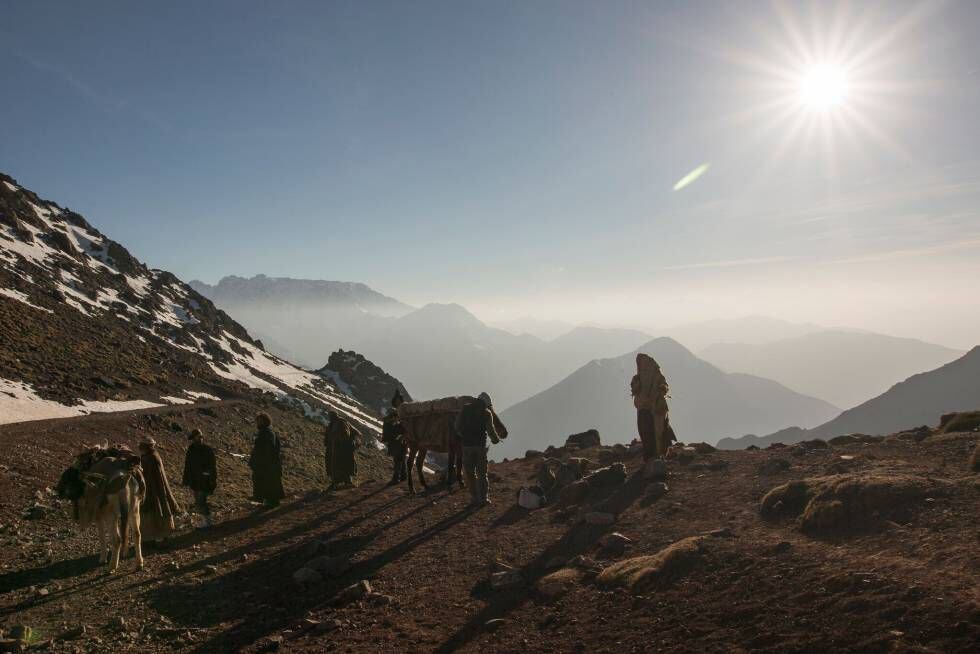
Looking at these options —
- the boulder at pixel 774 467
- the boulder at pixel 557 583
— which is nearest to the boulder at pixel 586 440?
the boulder at pixel 774 467

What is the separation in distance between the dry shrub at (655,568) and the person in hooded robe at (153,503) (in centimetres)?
924

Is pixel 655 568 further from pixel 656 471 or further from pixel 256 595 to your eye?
pixel 256 595

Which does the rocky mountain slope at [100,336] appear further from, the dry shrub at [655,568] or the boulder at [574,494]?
the dry shrub at [655,568]

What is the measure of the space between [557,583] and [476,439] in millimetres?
6030

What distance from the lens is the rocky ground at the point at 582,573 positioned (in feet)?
19.3

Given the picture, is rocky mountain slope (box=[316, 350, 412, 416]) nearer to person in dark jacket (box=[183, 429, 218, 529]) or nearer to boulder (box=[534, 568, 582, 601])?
person in dark jacket (box=[183, 429, 218, 529])

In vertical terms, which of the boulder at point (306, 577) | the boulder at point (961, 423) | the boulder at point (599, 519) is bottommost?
the boulder at point (306, 577)

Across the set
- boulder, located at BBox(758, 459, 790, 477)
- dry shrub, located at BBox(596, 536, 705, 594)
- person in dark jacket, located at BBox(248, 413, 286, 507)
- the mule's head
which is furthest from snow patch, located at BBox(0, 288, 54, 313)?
boulder, located at BBox(758, 459, 790, 477)

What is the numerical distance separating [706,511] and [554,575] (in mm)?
4058

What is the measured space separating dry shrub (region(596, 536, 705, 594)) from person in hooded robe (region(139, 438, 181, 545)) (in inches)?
Answer: 364

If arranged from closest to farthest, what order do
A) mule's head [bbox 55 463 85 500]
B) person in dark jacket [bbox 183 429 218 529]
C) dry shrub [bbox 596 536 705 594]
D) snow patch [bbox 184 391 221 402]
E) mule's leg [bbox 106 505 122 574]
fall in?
dry shrub [bbox 596 536 705 594] → mule's leg [bbox 106 505 122 574] → mule's head [bbox 55 463 85 500] → person in dark jacket [bbox 183 429 218 529] → snow patch [bbox 184 391 221 402]

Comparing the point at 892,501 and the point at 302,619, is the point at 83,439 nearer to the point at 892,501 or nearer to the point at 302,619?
the point at 302,619

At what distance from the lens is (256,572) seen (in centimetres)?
1007

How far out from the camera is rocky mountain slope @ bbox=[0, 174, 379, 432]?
2819 centimetres
